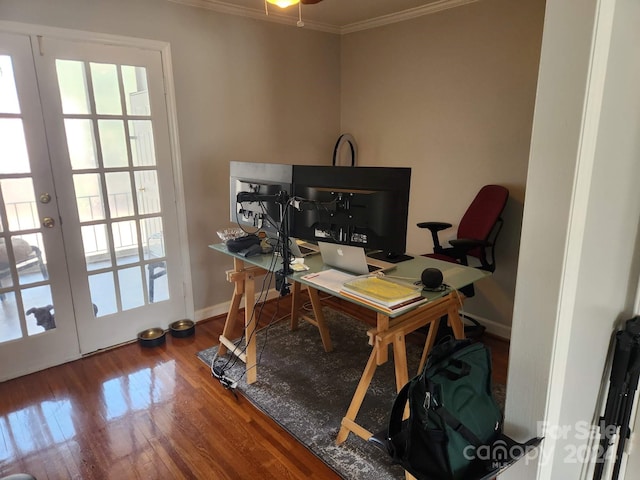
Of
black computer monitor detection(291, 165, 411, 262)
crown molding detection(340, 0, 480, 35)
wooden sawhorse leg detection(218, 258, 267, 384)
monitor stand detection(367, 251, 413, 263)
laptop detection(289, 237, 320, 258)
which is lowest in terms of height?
wooden sawhorse leg detection(218, 258, 267, 384)

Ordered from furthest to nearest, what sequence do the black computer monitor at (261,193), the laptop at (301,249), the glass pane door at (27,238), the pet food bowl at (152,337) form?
the pet food bowl at (152,337) → the glass pane door at (27,238) → the laptop at (301,249) → the black computer monitor at (261,193)

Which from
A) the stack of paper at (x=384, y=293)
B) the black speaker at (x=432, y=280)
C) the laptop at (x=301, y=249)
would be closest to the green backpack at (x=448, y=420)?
the stack of paper at (x=384, y=293)

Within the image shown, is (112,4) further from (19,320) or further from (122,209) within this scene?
(19,320)

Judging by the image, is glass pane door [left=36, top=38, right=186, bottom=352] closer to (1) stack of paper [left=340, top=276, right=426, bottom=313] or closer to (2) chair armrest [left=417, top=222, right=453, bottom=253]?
(1) stack of paper [left=340, top=276, right=426, bottom=313]

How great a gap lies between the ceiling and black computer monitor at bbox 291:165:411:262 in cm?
181

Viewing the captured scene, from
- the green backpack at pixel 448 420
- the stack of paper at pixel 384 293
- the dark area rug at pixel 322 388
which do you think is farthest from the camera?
the dark area rug at pixel 322 388

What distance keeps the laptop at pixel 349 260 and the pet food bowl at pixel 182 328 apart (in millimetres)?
1514

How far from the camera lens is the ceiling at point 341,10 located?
10.1 ft

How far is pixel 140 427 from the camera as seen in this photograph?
221cm

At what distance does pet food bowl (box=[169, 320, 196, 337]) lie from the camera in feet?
10.5

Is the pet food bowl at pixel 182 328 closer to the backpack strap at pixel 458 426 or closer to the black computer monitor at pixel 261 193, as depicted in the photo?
the black computer monitor at pixel 261 193

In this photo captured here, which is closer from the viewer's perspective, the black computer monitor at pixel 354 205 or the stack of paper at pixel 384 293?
the stack of paper at pixel 384 293

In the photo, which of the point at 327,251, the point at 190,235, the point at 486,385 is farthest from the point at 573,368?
the point at 190,235

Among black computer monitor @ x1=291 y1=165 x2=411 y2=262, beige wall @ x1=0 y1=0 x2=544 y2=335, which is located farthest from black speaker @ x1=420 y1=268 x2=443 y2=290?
beige wall @ x1=0 y1=0 x2=544 y2=335
